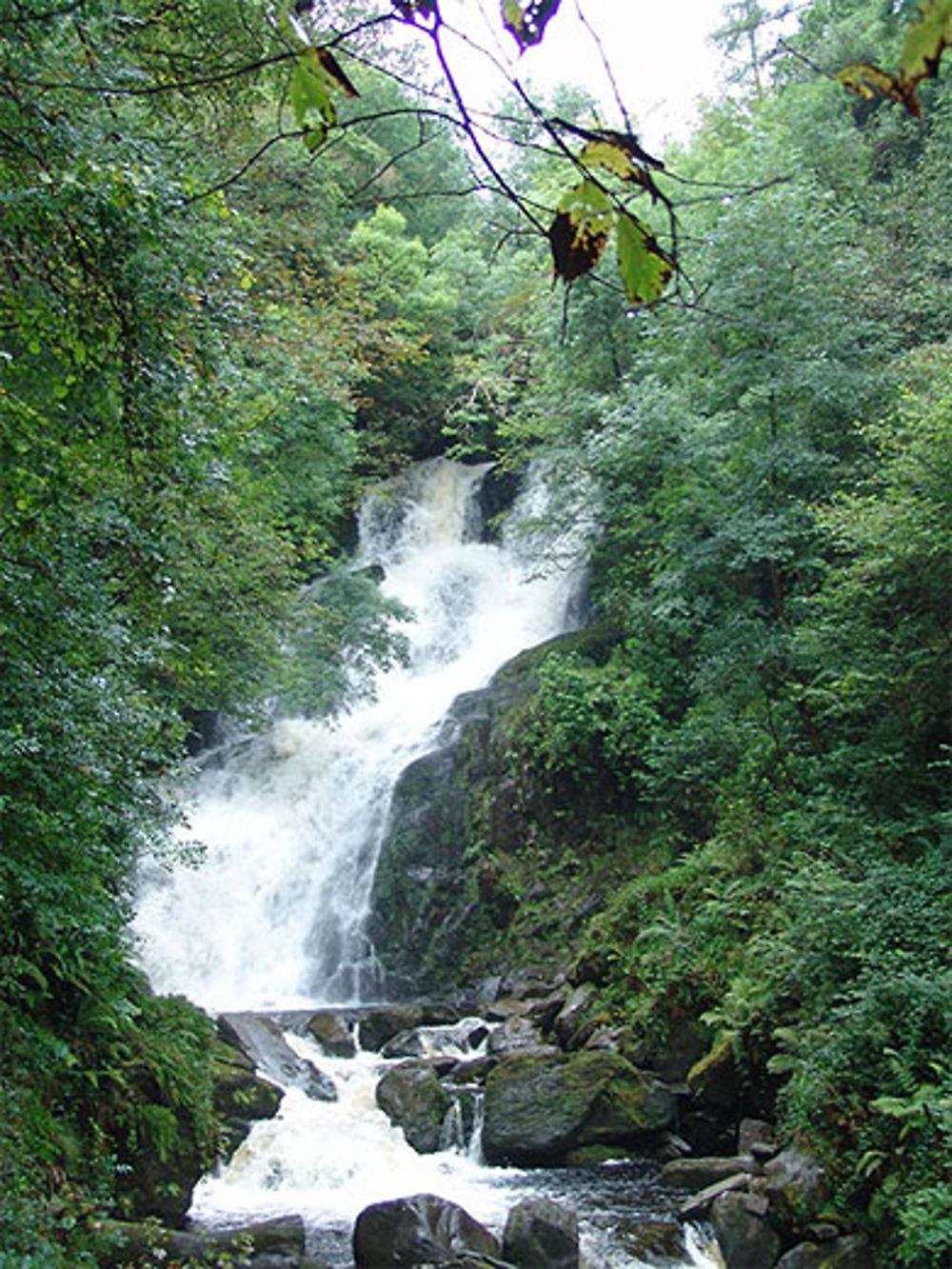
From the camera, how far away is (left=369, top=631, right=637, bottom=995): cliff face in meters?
13.4

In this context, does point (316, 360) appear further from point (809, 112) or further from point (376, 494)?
point (809, 112)

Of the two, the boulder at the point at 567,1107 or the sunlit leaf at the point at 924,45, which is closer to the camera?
the sunlit leaf at the point at 924,45

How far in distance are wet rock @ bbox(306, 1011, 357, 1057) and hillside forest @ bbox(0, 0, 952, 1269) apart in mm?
2632

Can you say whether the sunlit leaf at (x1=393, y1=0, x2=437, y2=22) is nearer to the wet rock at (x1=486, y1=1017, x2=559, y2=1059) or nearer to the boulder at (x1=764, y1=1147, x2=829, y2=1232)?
the boulder at (x1=764, y1=1147, x2=829, y2=1232)

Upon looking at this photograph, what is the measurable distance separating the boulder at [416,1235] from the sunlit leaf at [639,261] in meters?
6.27

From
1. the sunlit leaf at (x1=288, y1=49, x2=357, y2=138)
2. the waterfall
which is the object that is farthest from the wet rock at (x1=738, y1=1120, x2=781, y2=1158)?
the sunlit leaf at (x1=288, y1=49, x2=357, y2=138)

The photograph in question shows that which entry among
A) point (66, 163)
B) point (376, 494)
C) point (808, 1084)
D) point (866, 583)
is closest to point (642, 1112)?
point (808, 1084)

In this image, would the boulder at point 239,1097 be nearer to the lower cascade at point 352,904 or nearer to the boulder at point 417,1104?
the lower cascade at point 352,904

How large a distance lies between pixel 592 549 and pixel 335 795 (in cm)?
597

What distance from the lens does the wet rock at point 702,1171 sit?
7230 mm

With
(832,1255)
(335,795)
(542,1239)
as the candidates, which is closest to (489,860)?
(335,795)

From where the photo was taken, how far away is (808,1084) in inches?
257

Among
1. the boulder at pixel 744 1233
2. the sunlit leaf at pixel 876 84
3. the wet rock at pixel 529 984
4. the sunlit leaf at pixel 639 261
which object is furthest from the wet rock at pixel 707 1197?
the sunlit leaf at pixel 876 84

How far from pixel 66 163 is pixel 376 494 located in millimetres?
18166
